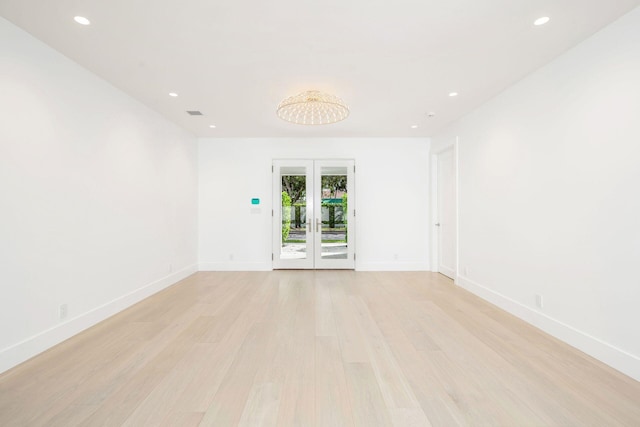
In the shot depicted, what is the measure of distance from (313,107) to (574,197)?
3033 mm

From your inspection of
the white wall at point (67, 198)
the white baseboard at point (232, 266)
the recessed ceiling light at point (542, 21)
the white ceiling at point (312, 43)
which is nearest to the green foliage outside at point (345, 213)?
the white baseboard at point (232, 266)

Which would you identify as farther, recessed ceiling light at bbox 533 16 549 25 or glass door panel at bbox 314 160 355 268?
glass door panel at bbox 314 160 355 268

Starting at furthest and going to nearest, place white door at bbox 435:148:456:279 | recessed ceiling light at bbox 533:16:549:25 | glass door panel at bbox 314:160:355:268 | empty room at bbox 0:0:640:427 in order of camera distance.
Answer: glass door panel at bbox 314:160:355:268 < white door at bbox 435:148:456:279 < recessed ceiling light at bbox 533:16:549:25 < empty room at bbox 0:0:640:427

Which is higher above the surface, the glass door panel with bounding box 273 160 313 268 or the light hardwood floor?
the glass door panel with bounding box 273 160 313 268

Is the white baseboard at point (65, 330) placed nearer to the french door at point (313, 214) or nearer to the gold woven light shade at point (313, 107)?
the french door at point (313, 214)

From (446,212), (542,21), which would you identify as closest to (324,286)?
(446,212)

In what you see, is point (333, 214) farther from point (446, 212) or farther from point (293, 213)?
point (446, 212)

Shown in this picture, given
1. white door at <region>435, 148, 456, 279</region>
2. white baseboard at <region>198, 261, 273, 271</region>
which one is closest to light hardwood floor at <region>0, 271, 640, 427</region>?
white door at <region>435, 148, 456, 279</region>

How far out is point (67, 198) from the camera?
9.67 feet

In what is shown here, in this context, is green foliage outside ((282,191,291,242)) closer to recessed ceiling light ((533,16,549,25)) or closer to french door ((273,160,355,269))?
french door ((273,160,355,269))

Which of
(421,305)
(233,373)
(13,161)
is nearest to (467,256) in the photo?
(421,305)

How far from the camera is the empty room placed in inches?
80.3

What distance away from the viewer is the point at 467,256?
182 inches

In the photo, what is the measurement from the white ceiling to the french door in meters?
2.18
